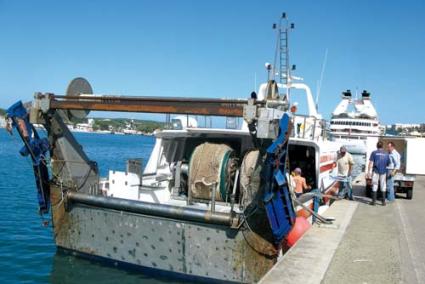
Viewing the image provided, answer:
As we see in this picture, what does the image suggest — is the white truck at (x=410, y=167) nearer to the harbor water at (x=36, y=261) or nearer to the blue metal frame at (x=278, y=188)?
the blue metal frame at (x=278, y=188)

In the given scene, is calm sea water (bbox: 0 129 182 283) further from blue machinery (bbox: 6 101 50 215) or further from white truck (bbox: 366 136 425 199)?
white truck (bbox: 366 136 425 199)

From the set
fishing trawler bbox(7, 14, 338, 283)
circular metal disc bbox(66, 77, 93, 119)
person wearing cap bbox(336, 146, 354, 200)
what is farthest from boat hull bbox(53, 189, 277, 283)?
person wearing cap bbox(336, 146, 354, 200)

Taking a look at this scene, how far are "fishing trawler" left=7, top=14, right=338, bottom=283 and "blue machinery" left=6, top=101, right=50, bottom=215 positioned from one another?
20mm

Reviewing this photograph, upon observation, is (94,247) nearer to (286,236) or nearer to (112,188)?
(112,188)

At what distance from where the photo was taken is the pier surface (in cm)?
639

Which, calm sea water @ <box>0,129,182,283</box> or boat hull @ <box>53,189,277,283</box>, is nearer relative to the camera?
boat hull @ <box>53,189,277,283</box>

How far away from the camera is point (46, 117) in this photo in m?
9.62

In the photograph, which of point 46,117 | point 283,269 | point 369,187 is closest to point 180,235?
point 283,269

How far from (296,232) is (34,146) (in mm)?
5523

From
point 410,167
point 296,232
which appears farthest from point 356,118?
point 296,232

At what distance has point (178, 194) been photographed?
11039mm

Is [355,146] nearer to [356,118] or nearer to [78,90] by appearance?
[356,118]

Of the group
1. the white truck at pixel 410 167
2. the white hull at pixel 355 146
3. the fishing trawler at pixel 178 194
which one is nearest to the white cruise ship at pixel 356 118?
the white hull at pixel 355 146

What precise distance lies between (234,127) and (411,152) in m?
7.46
